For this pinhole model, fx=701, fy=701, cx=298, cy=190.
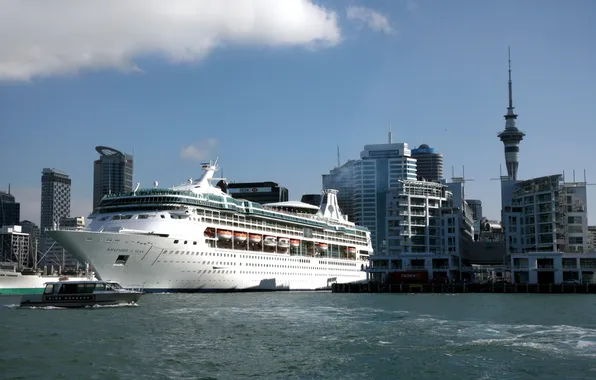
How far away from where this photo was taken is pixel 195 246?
88.4 metres

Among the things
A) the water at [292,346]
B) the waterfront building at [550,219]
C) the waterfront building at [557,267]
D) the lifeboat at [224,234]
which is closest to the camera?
the water at [292,346]

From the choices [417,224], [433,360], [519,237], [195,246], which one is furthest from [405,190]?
[433,360]

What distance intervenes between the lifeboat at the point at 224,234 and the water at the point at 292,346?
42731 millimetres

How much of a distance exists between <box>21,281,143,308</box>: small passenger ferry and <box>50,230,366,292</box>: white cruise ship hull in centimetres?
1868

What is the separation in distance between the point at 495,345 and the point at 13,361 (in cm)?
2193

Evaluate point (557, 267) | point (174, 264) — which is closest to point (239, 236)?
point (174, 264)

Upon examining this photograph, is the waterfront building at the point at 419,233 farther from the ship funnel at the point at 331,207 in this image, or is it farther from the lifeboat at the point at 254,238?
the lifeboat at the point at 254,238

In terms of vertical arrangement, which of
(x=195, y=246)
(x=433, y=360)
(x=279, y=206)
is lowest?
(x=433, y=360)

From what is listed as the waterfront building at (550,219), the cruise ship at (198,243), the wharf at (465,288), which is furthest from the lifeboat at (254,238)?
the waterfront building at (550,219)

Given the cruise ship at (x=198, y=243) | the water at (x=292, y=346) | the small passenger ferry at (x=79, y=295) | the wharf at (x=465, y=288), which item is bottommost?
the wharf at (x=465, y=288)

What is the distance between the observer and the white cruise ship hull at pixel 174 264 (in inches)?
3086

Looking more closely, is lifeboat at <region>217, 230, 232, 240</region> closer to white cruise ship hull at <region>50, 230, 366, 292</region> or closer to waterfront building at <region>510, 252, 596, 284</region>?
white cruise ship hull at <region>50, 230, 366, 292</region>

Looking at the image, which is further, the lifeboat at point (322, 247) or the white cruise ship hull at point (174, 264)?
the lifeboat at point (322, 247)

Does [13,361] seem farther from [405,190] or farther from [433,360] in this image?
[405,190]
